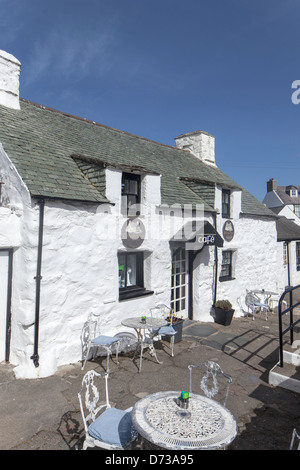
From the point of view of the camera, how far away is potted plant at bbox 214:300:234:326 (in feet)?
32.7

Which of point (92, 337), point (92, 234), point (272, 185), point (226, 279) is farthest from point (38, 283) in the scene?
point (272, 185)

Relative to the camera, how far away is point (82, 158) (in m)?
7.80

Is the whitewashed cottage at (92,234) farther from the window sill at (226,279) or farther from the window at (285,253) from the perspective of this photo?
the window at (285,253)

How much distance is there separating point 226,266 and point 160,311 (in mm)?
4384

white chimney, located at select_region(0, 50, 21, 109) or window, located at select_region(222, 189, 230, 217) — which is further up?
white chimney, located at select_region(0, 50, 21, 109)

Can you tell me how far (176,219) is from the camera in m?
9.20

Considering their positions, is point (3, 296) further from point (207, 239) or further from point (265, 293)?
point (265, 293)

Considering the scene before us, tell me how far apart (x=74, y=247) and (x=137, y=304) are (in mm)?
2508

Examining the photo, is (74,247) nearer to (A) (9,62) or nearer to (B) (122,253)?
(B) (122,253)

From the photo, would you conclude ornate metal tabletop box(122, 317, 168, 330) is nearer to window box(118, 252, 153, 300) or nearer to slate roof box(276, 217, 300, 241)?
window box(118, 252, 153, 300)

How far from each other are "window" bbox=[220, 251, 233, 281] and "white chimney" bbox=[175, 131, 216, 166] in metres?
5.70

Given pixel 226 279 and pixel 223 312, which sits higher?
pixel 226 279

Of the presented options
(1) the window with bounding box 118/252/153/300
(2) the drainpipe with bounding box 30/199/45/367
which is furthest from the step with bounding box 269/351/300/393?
(2) the drainpipe with bounding box 30/199/45/367
